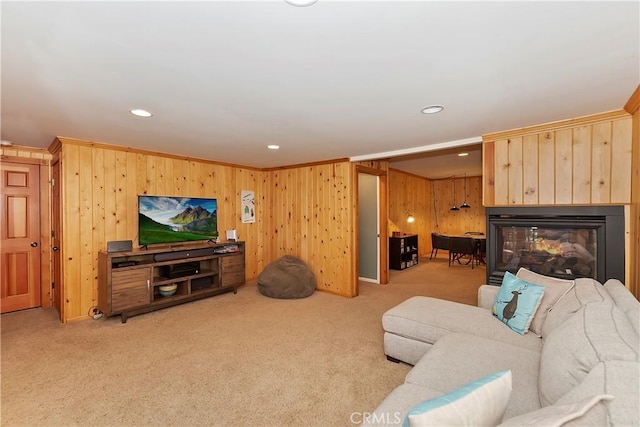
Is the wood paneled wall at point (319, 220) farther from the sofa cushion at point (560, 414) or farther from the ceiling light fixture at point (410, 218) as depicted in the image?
the sofa cushion at point (560, 414)

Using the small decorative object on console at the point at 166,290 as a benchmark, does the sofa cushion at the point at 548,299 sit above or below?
above

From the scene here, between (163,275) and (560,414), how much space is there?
4.34 m

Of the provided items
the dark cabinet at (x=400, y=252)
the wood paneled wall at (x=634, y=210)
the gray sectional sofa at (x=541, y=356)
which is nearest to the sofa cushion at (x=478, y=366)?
the gray sectional sofa at (x=541, y=356)

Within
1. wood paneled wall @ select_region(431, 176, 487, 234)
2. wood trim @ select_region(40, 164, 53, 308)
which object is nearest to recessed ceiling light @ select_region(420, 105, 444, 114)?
wood trim @ select_region(40, 164, 53, 308)

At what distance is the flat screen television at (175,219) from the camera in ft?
13.0

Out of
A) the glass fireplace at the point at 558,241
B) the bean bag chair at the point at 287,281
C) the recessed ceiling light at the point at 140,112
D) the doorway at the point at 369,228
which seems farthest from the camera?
the doorway at the point at 369,228

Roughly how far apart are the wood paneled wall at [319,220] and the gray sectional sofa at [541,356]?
2152mm

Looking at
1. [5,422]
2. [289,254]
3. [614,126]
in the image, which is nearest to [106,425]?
[5,422]

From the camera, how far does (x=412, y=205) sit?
796cm

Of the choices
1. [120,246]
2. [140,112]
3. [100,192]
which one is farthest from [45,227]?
[140,112]

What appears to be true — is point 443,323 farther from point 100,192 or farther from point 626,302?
point 100,192

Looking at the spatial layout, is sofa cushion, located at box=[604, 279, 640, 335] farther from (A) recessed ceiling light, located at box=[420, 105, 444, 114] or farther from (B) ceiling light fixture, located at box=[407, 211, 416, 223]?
(B) ceiling light fixture, located at box=[407, 211, 416, 223]

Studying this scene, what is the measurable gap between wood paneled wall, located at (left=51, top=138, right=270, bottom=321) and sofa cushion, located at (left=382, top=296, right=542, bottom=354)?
3638 mm

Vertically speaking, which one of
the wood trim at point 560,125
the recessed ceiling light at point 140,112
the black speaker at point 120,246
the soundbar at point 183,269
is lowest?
the soundbar at point 183,269
